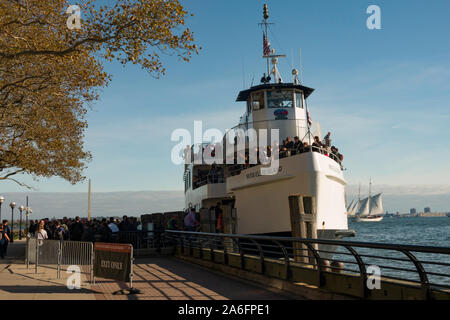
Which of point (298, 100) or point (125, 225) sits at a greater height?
point (298, 100)

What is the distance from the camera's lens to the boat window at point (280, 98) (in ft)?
78.4

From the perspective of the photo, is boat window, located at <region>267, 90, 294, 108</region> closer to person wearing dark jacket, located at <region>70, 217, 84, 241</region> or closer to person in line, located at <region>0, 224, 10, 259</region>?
person wearing dark jacket, located at <region>70, 217, 84, 241</region>

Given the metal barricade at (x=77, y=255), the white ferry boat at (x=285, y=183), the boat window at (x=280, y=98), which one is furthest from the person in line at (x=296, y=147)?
the metal barricade at (x=77, y=255)

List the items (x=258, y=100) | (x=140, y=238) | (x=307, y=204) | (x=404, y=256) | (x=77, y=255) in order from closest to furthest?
(x=77, y=255) → (x=307, y=204) → (x=140, y=238) → (x=258, y=100) → (x=404, y=256)

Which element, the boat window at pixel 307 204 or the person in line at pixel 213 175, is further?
the person in line at pixel 213 175

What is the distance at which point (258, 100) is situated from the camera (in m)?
24.3

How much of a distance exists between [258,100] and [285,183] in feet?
25.6

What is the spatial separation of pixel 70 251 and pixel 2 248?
8.80 metres

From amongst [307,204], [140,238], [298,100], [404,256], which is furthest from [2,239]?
[404,256]

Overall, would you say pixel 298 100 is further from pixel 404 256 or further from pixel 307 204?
pixel 404 256

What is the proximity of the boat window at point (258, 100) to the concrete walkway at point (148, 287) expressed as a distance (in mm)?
12038

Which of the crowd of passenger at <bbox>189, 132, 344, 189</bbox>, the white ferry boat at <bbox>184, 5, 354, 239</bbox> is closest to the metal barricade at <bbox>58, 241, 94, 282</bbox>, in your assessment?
the white ferry boat at <bbox>184, 5, 354, 239</bbox>

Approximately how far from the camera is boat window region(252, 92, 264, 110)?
24.1 meters

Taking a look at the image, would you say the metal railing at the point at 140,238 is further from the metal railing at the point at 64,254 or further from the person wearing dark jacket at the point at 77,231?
the metal railing at the point at 64,254
